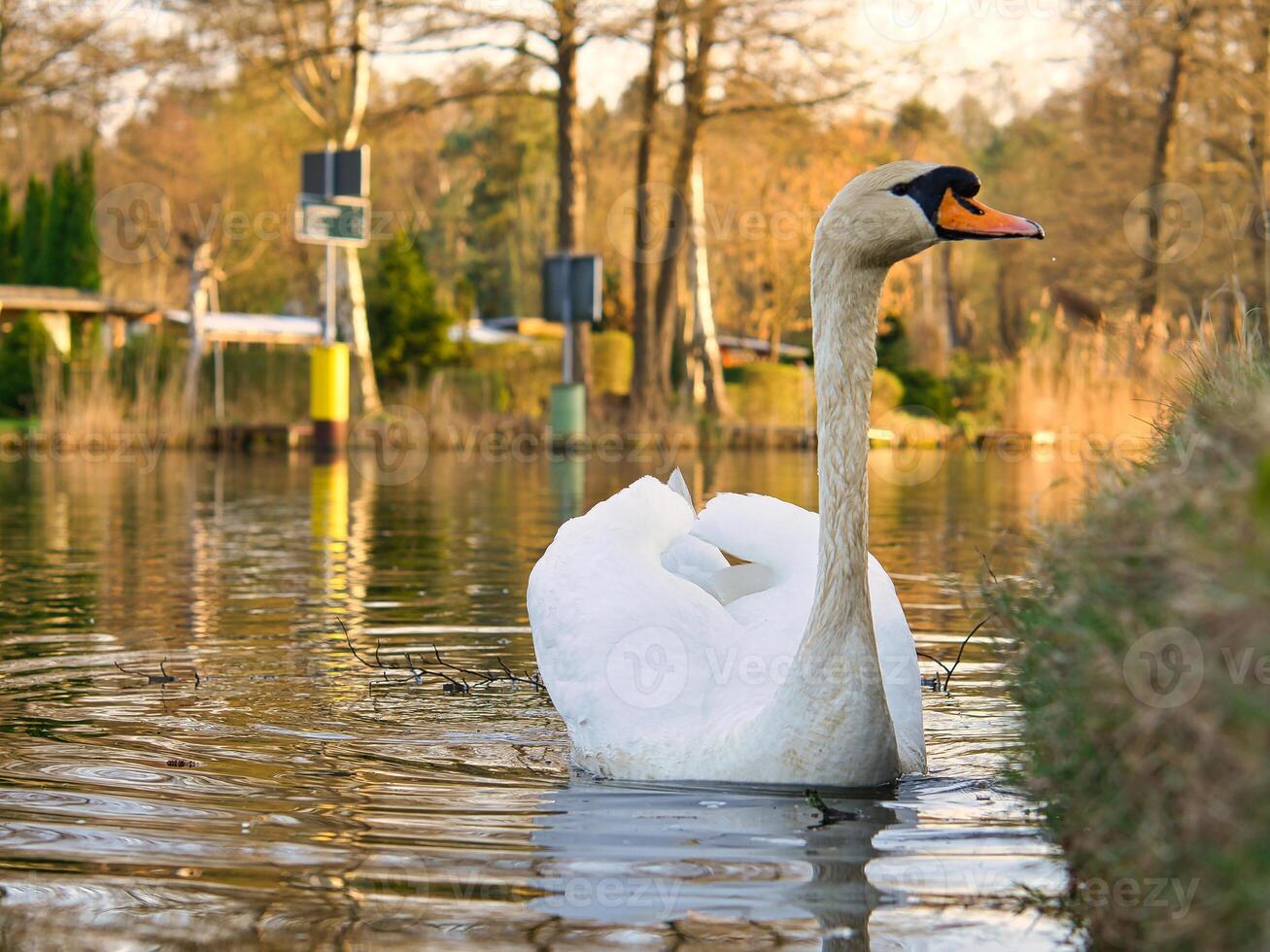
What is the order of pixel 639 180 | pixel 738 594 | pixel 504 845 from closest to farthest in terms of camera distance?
1. pixel 504 845
2. pixel 738 594
3. pixel 639 180

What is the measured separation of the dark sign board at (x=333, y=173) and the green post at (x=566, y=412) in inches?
181

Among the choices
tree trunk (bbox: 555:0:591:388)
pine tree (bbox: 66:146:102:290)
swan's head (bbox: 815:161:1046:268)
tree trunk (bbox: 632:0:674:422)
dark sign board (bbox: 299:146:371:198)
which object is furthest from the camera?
pine tree (bbox: 66:146:102:290)

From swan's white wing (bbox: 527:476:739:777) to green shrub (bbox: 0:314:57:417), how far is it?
2647 centimetres

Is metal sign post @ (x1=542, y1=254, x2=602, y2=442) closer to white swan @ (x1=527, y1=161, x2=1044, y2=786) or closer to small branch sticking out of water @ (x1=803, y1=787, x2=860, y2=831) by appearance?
white swan @ (x1=527, y1=161, x2=1044, y2=786)

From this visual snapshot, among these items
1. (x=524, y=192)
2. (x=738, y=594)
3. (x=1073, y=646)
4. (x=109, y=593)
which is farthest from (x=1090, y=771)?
(x=524, y=192)

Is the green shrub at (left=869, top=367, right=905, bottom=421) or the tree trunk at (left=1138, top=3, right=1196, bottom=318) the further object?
the green shrub at (left=869, top=367, right=905, bottom=421)

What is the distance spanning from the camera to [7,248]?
1686 inches

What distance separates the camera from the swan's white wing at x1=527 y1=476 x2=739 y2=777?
5027mm

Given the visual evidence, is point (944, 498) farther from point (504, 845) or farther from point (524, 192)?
point (524, 192)

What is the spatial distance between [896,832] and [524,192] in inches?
2606

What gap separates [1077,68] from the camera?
34500 millimetres

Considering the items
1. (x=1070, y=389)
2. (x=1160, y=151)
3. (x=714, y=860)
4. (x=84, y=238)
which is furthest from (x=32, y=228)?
(x=714, y=860)

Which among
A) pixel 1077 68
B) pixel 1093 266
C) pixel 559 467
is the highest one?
pixel 1077 68

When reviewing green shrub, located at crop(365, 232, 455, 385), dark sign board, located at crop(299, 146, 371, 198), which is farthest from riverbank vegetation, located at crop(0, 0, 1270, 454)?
dark sign board, located at crop(299, 146, 371, 198)
